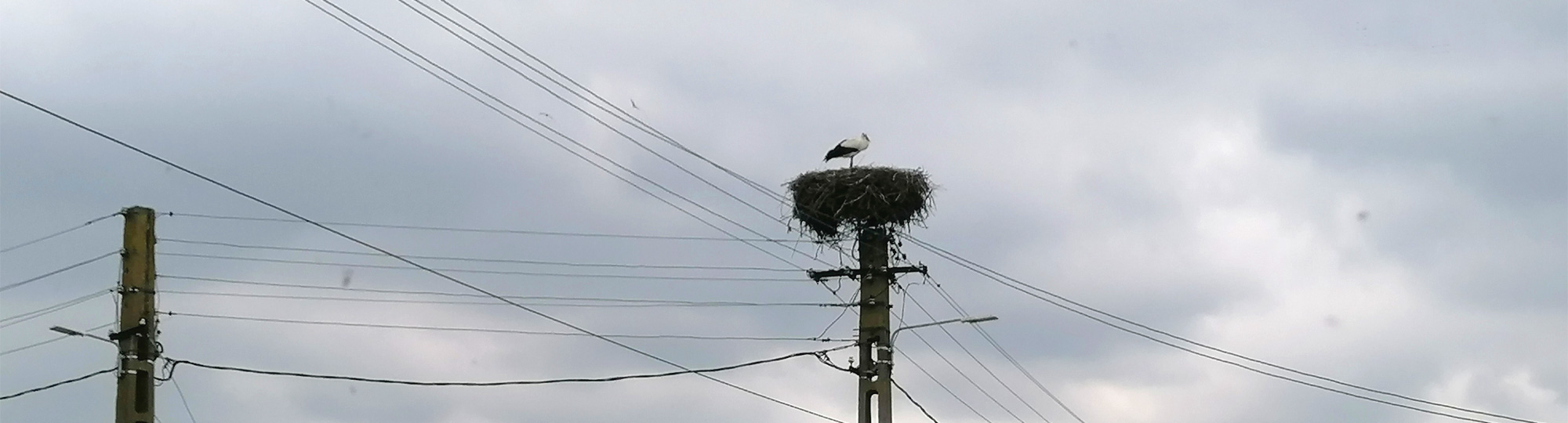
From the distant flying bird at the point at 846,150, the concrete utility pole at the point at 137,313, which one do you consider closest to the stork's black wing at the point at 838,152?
the distant flying bird at the point at 846,150

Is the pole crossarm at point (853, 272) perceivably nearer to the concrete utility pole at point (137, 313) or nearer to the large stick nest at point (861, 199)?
the large stick nest at point (861, 199)

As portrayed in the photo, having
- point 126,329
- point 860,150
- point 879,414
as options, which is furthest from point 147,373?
point 860,150

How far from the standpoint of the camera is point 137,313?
1800cm

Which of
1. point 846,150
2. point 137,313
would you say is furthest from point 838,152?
point 137,313

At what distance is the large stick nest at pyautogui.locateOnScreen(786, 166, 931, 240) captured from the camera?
23.0 m

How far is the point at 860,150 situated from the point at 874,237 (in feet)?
6.54

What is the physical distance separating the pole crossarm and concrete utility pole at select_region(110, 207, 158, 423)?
25.2ft

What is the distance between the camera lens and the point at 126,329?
18.0 metres

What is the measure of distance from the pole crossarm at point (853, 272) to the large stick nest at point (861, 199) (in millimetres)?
592

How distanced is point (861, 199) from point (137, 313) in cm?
831

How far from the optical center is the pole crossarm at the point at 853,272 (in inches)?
888

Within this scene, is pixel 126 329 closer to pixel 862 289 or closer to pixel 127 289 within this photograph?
pixel 127 289

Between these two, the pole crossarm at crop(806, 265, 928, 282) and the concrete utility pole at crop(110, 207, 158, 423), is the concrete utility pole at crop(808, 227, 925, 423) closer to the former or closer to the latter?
the pole crossarm at crop(806, 265, 928, 282)

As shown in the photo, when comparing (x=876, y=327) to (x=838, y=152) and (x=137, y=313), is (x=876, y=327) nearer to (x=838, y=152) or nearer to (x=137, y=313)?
(x=838, y=152)
